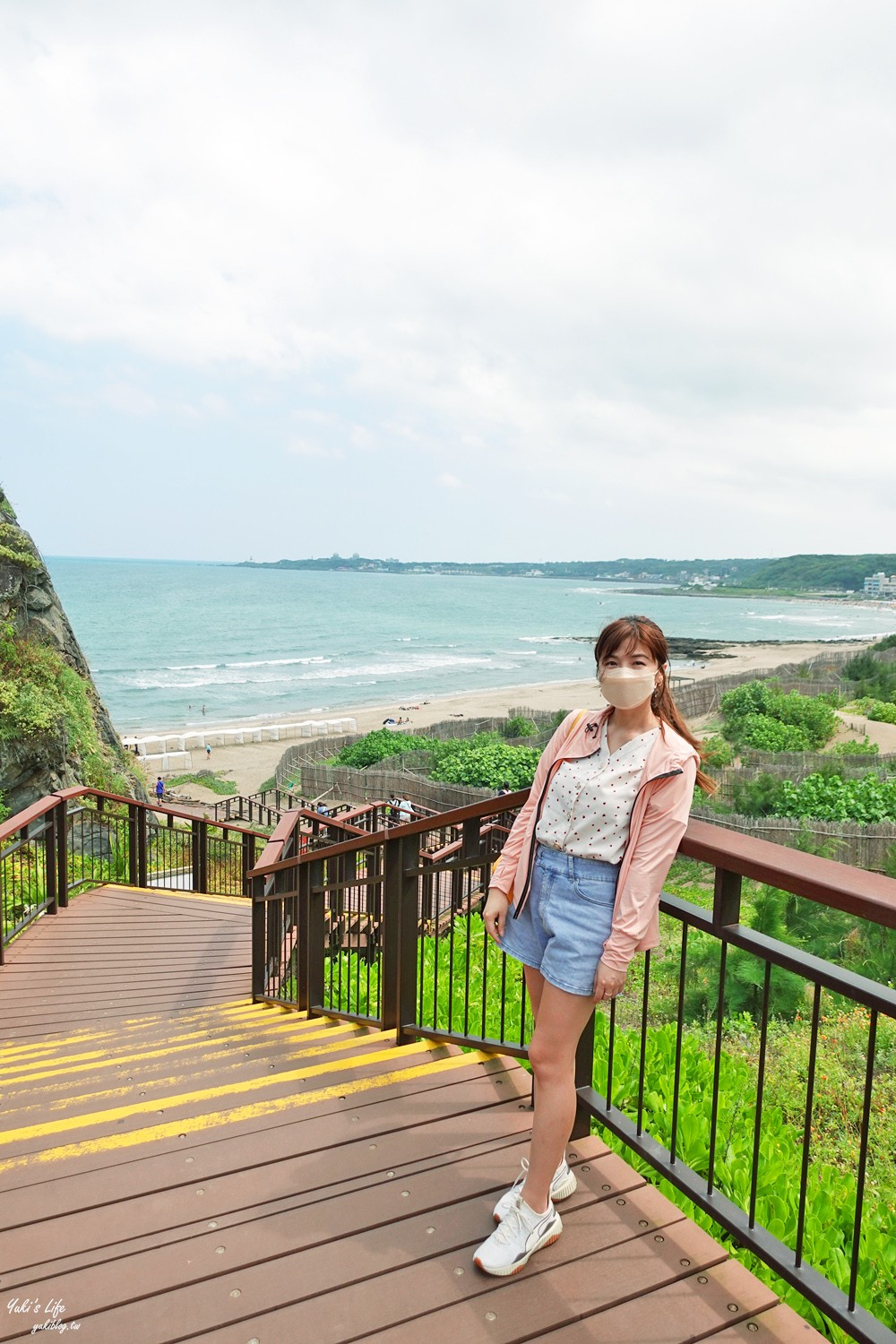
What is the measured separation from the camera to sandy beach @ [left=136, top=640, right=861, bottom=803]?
3206cm

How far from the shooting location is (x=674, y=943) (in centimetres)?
982

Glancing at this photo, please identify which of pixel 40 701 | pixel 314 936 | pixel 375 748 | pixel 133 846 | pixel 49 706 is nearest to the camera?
pixel 314 936

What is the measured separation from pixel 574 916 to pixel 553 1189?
887 millimetres

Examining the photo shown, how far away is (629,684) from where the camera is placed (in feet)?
7.41

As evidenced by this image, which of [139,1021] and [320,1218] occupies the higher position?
[320,1218]

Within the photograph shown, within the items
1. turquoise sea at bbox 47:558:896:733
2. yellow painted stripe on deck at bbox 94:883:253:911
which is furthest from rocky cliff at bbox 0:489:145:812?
turquoise sea at bbox 47:558:896:733

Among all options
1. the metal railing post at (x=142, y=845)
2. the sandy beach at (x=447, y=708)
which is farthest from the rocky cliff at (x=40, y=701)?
the sandy beach at (x=447, y=708)

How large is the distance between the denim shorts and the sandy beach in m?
25.2

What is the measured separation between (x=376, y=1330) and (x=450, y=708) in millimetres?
42663

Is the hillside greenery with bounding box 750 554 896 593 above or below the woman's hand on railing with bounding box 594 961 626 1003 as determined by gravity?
above

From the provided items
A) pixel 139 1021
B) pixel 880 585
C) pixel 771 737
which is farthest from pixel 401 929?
pixel 880 585

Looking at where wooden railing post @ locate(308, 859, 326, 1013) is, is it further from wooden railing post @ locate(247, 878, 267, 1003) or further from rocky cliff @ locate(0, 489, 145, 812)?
rocky cliff @ locate(0, 489, 145, 812)

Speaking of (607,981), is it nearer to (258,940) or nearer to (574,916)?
(574,916)

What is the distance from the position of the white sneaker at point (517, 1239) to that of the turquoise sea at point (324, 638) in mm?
1755
